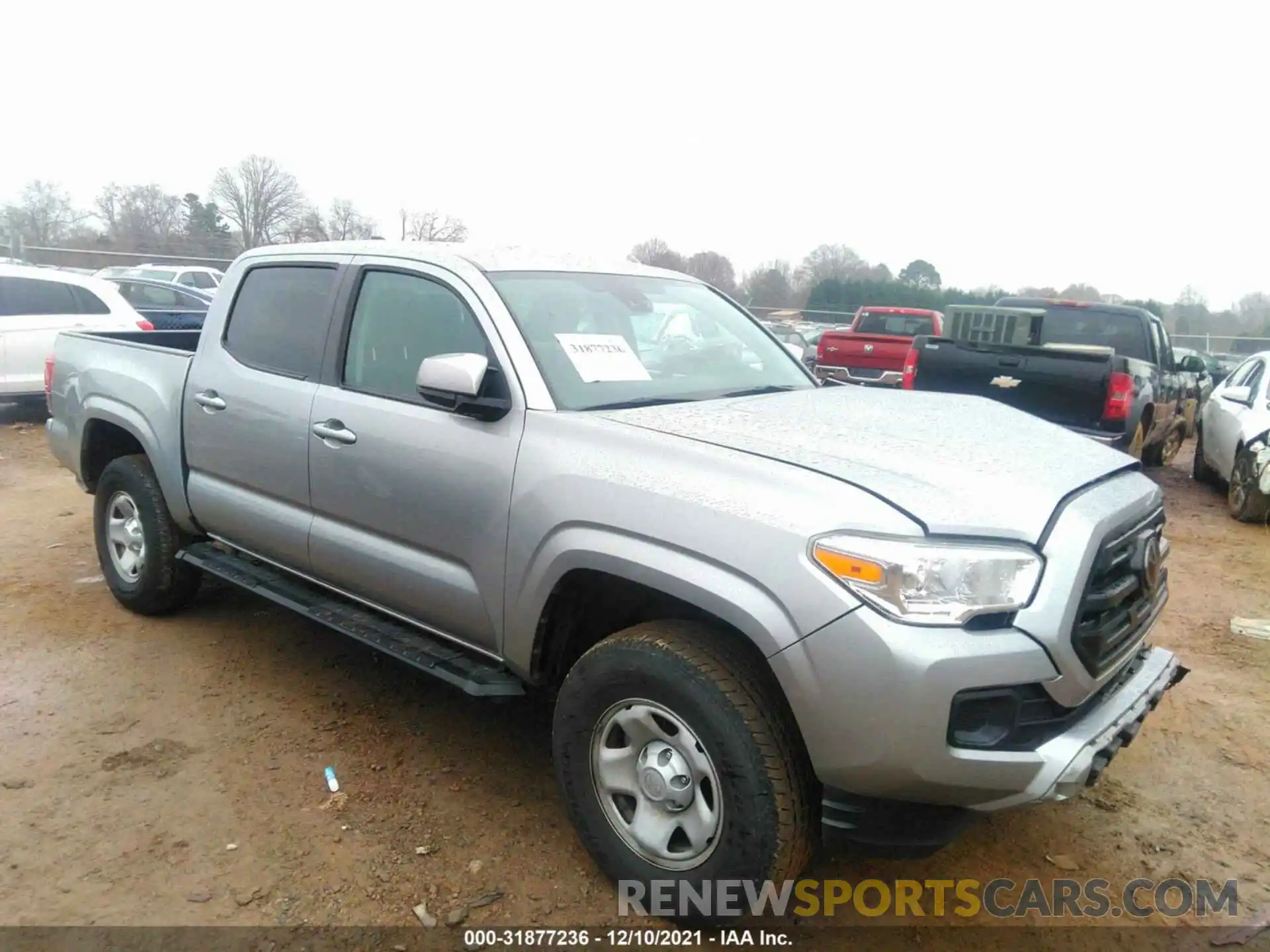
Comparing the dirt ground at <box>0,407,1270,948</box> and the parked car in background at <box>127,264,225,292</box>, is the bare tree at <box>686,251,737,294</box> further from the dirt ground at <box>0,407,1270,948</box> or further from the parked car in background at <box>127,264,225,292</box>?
the dirt ground at <box>0,407,1270,948</box>

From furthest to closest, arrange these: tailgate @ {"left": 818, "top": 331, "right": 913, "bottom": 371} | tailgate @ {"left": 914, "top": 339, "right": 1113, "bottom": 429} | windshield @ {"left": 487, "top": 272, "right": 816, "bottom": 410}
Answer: tailgate @ {"left": 818, "top": 331, "right": 913, "bottom": 371} → tailgate @ {"left": 914, "top": 339, "right": 1113, "bottom": 429} → windshield @ {"left": 487, "top": 272, "right": 816, "bottom": 410}

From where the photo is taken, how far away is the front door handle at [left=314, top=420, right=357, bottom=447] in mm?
3383

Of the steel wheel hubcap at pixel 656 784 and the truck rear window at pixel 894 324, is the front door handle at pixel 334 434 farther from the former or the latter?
the truck rear window at pixel 894 324

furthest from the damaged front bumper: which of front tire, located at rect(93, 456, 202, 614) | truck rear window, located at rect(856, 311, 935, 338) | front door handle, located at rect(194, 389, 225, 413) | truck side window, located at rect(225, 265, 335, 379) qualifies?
truck rear window, located at rect(856, 311, 935, 338)

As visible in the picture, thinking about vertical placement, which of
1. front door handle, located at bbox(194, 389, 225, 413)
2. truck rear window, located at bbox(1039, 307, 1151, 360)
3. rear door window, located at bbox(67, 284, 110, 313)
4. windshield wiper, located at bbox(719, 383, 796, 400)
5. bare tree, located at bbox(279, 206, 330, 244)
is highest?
bare tree, located at bbox(279, 206, 330, 244)

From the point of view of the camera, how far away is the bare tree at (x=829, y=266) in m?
38.6

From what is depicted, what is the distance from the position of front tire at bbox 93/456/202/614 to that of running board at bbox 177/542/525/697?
0.22 metres

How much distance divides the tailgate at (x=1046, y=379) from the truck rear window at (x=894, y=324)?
8.03 m

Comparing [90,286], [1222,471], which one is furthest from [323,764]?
[90,286]

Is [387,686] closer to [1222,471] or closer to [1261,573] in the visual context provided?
[1261,573]

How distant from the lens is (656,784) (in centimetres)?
255

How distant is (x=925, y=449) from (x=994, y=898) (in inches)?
55.9

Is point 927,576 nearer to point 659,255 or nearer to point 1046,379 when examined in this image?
point 1046,379

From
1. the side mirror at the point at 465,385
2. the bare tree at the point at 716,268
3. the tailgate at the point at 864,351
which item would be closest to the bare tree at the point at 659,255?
the bare tree at the point at 716,268
